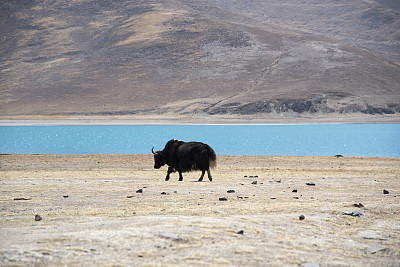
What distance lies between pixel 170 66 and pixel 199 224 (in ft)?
436

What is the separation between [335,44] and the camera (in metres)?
153

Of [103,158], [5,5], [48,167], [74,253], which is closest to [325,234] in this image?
[74,253]

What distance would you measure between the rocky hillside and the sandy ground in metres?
96.7

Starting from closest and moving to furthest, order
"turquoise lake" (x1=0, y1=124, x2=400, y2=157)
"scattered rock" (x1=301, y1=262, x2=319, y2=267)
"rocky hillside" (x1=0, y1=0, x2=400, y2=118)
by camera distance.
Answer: "scattered rock" (x1=301, y1=262, x2=319, y2=267) < "turquoise lake" (x1=0, y1=124, x2=400, y2=157) < "rocky hillside" (x1=0, y1=0, x2=400, y2=118)

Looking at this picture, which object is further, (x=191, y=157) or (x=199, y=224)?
(x=191, y=157)

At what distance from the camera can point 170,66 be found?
458ft

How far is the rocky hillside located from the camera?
11594cm

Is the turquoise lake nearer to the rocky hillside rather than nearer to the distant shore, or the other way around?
the distant shore

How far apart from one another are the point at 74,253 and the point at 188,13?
6485 inches

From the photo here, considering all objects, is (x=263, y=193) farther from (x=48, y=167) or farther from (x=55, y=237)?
(x=48, y=167)

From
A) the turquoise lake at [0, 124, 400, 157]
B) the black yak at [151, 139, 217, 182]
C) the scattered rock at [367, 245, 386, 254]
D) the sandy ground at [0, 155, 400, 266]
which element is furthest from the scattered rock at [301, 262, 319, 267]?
the turquoise lake at [0, 124, 400, 157]

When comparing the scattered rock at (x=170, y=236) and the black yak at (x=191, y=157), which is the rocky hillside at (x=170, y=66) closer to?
the black yak at (x=191, y=157)

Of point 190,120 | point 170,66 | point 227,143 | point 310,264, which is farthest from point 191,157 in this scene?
point 170,66

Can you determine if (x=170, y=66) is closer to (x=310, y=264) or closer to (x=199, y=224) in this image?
(x=199, y=224)
